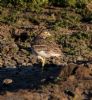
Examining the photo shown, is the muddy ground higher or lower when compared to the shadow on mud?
higher

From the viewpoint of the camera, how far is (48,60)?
10352mm

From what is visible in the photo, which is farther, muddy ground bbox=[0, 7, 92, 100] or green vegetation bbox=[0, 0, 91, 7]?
green vegetation bbox=[0, 0, 91, 7]

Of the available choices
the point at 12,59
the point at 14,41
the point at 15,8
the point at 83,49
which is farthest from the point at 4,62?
the point at 15,8

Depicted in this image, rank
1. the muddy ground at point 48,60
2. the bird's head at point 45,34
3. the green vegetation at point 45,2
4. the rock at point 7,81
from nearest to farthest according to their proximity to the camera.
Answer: the muddy ground at point 48,60 → the rock at point 7,81 → the bird's head at point 45,34 → the green vegetation at point 45,2

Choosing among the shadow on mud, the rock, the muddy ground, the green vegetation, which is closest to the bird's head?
the muddy ground

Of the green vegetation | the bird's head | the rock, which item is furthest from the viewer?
the green vegetation

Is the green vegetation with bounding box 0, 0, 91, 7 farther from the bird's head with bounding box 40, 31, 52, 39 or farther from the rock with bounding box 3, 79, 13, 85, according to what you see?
the rock with bounding box 3, 79, 13, 85

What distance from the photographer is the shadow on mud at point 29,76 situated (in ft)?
26.3

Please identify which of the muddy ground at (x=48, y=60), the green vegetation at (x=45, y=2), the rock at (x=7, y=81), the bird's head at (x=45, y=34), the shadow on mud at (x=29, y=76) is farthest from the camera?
the green vegetation at (x=45, y=2)

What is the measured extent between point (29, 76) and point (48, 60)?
122cm

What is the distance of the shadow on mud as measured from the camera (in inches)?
316

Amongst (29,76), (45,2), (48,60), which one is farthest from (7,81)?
(45,2)

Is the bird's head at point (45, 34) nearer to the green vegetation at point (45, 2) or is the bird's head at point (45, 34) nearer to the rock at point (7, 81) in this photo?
the green vegetation at point (45, 2)

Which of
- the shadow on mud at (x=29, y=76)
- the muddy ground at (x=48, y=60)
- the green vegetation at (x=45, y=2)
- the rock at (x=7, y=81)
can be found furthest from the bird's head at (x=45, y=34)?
the rock at (x=7, y=81)
